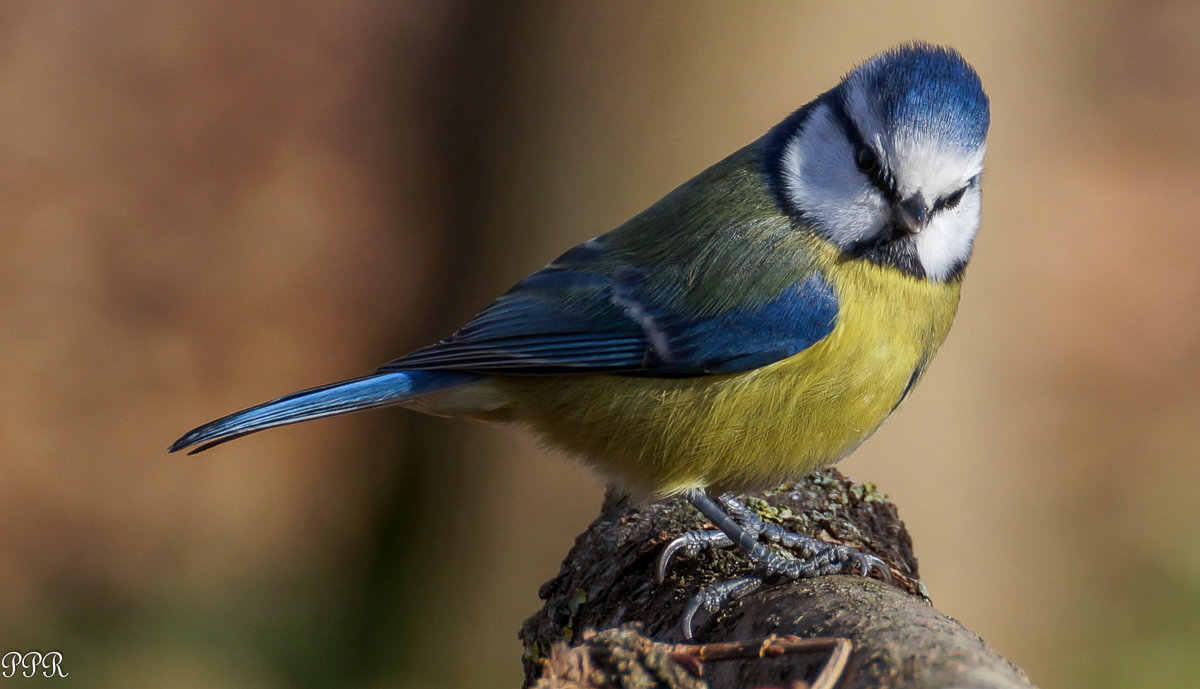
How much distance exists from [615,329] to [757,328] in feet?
1.11

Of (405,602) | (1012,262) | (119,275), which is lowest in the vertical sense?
(405,602)

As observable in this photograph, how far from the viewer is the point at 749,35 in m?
3.81

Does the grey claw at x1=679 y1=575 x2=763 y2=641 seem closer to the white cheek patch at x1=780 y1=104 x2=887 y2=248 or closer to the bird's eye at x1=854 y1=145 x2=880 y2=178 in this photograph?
the white cheek patch at x1=780 y1=104 x2=887 y2=248

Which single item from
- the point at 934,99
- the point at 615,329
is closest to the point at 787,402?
the point at 615,329

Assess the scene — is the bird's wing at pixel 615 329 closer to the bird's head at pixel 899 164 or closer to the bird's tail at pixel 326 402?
the bird's tail at pixel 326 402

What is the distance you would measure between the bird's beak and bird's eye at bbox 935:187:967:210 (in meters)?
0.04

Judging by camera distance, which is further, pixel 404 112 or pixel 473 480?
pixel 404 112

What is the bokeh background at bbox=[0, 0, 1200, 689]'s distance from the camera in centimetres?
409

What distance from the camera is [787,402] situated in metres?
2.35

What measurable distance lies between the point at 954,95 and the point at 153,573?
4299 mm

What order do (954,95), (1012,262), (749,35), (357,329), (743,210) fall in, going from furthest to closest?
1. (357,329)
2. (1012,262)
3. (749,35)
4. (743,210)
5. (954,95)

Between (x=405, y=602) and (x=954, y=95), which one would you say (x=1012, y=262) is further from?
Answer: (x=405, y=602)

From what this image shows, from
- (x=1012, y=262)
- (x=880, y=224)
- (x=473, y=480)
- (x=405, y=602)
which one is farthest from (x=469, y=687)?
(x=880, y=224)

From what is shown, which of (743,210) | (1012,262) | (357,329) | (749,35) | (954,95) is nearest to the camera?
(954,95)
